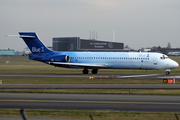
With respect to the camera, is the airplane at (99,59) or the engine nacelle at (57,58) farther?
the engine nacelle at (57,58)

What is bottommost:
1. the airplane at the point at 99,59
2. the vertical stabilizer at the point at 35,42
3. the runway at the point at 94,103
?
the runway at the point at 94,103

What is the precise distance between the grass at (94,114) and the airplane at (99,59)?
28714 mm

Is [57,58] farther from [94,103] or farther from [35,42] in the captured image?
[94,103]

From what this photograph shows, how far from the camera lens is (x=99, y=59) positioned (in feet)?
148

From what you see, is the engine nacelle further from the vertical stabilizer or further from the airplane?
the vertical stabilizer

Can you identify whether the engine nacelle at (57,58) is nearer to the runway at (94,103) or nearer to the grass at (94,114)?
the runway at (94,103)

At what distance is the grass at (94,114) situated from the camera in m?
13.4

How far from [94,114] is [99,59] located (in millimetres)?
31189

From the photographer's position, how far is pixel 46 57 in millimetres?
45938

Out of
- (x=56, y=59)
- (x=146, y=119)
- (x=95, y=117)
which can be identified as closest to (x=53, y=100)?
(x=95, y=117)

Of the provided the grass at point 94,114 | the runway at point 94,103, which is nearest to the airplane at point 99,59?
the runway at point 94,103

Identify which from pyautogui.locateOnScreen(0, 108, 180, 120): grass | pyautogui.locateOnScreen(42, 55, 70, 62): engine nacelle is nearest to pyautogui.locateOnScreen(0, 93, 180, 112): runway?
pyautogui.locateOnScreen(0, 108, 180, 120): grass

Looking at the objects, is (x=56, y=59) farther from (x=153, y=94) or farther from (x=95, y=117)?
(x=95, y=117)

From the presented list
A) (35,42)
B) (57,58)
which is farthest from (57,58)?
(35,42)
